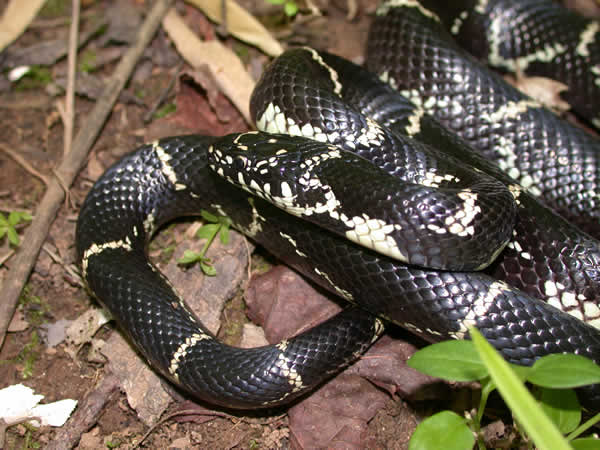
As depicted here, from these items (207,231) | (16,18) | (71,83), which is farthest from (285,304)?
(16,18)

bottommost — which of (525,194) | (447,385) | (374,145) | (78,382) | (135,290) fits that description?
(78,382)

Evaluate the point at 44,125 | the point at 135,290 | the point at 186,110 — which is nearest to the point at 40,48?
the point at 44,125

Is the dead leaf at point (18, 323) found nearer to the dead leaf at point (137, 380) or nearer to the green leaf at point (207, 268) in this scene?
the dead leaf at point (137, 380)

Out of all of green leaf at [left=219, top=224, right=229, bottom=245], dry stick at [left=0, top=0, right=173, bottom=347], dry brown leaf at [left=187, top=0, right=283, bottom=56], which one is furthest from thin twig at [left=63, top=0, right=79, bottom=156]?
green leaf at [left=219, top=224, right=229, bottom=245]

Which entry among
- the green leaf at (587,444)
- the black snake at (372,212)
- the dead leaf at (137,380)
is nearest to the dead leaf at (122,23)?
the black snake at (372,212)

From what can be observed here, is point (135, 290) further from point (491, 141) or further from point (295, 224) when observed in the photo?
point (491, 141)

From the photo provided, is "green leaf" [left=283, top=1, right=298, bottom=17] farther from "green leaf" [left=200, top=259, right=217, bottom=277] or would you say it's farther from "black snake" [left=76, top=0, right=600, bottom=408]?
"green leaf" [left=200, top=259, right=217, bottom=277]

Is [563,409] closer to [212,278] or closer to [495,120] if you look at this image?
[212,278]
